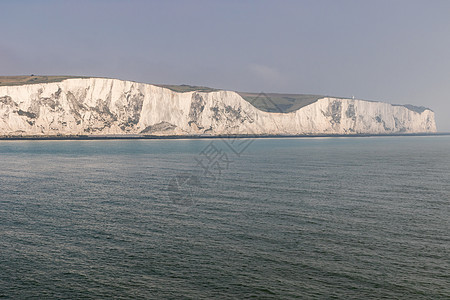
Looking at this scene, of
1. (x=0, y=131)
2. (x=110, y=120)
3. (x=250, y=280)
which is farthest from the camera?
(x=110, y=120)

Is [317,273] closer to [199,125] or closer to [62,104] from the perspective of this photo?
[62,104]

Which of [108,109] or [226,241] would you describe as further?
[108,109]

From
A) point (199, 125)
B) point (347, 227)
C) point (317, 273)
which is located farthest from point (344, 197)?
point (199, 125)

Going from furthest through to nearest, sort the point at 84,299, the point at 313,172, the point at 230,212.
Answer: the point at 313,172, the point at 230,212, the point at 84,299

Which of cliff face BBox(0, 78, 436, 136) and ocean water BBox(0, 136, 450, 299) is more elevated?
cliff face BBox(0, 78, 436, 136)

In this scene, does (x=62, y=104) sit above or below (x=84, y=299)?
above

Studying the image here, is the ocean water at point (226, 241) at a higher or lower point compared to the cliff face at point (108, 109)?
lower

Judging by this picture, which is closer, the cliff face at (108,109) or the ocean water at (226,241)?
the ocean water at (226,241)

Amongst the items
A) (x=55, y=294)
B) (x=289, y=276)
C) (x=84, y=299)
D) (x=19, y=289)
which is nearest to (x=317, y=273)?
(x=289, y=276)

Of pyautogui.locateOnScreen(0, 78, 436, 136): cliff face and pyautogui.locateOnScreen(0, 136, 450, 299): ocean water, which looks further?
pyautogui.locateOnScreen(0, 78, 436, 136): cliff face

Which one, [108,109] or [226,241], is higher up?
[108,109]

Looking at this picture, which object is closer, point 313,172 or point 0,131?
point 313,172
